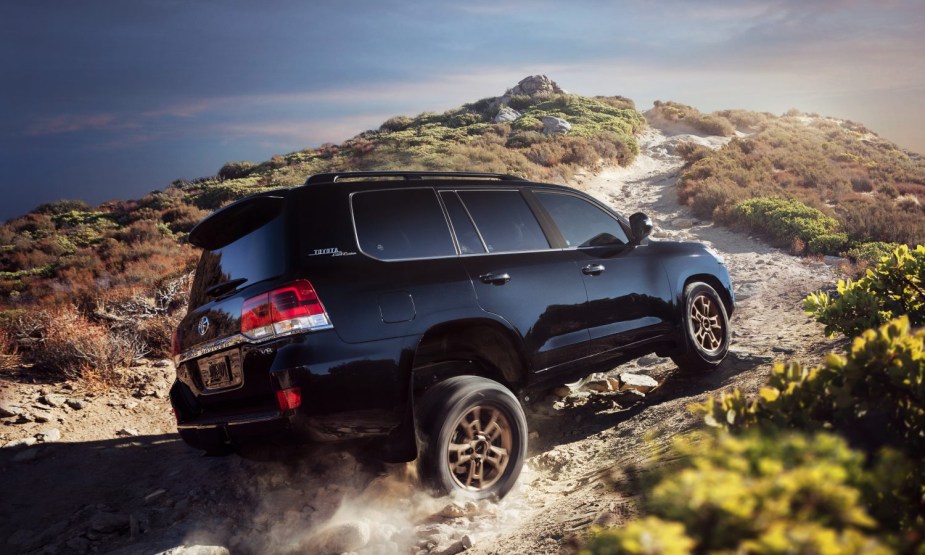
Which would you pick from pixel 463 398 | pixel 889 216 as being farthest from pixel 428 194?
pixel 889 216

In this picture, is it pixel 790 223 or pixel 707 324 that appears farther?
pixel 790 223

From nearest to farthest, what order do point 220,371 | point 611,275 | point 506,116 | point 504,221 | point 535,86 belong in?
1. point 220,371
2. point 504,221
3. point 611,275
4. point 506,116
5. point 535,86

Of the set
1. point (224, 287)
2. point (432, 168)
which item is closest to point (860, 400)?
point (224, 287)

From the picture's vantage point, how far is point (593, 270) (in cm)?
469

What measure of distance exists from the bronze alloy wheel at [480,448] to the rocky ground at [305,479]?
163mm

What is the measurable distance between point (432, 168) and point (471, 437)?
21856 mm

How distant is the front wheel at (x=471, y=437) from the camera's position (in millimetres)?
3467

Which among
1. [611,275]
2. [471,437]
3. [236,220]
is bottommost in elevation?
[471,437]

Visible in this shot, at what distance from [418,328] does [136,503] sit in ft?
8.88

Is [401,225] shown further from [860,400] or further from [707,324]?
[707,324]

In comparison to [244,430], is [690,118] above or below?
above

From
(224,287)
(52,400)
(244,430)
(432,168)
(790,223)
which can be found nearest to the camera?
(244,430)

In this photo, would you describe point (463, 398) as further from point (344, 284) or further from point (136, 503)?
point (136, 503)

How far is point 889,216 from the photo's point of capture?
15023mm
